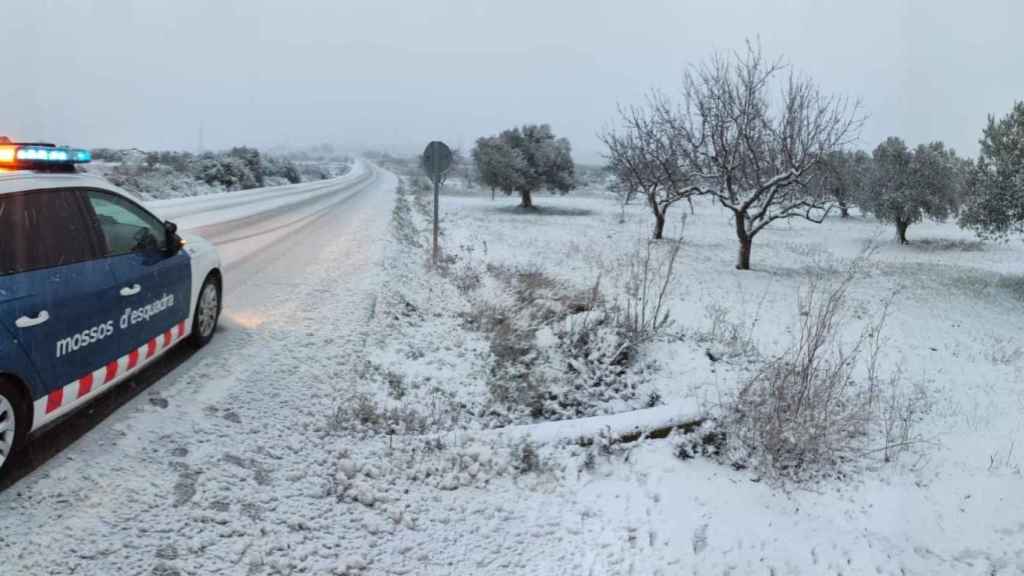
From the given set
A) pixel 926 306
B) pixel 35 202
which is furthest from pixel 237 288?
pixel 926 306

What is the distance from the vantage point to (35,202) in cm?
356

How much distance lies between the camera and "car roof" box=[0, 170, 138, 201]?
341cm

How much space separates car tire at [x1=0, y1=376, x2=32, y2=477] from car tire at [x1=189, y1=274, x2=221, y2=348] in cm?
243

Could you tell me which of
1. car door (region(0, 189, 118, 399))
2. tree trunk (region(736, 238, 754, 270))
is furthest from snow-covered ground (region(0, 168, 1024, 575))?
tree trunk (region(736, 238, 754, 270))

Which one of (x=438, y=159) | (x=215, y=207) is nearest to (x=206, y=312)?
(x=438, y=159)

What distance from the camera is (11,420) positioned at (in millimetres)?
3164

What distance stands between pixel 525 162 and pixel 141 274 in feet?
136

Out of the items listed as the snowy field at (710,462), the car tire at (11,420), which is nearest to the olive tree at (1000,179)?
the snowy field at (710,462)

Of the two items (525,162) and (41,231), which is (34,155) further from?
(525,162)

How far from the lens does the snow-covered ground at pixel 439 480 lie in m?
3.25

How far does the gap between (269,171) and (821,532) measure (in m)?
44.3

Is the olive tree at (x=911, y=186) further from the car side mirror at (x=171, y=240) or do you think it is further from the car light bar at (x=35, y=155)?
the car light bar at (x=35, y=155)

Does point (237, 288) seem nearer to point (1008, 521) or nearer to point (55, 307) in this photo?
point (55, 307)

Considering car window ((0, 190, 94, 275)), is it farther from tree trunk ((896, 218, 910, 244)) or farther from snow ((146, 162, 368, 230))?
tree trunk ((896, 218, 910, 244))
